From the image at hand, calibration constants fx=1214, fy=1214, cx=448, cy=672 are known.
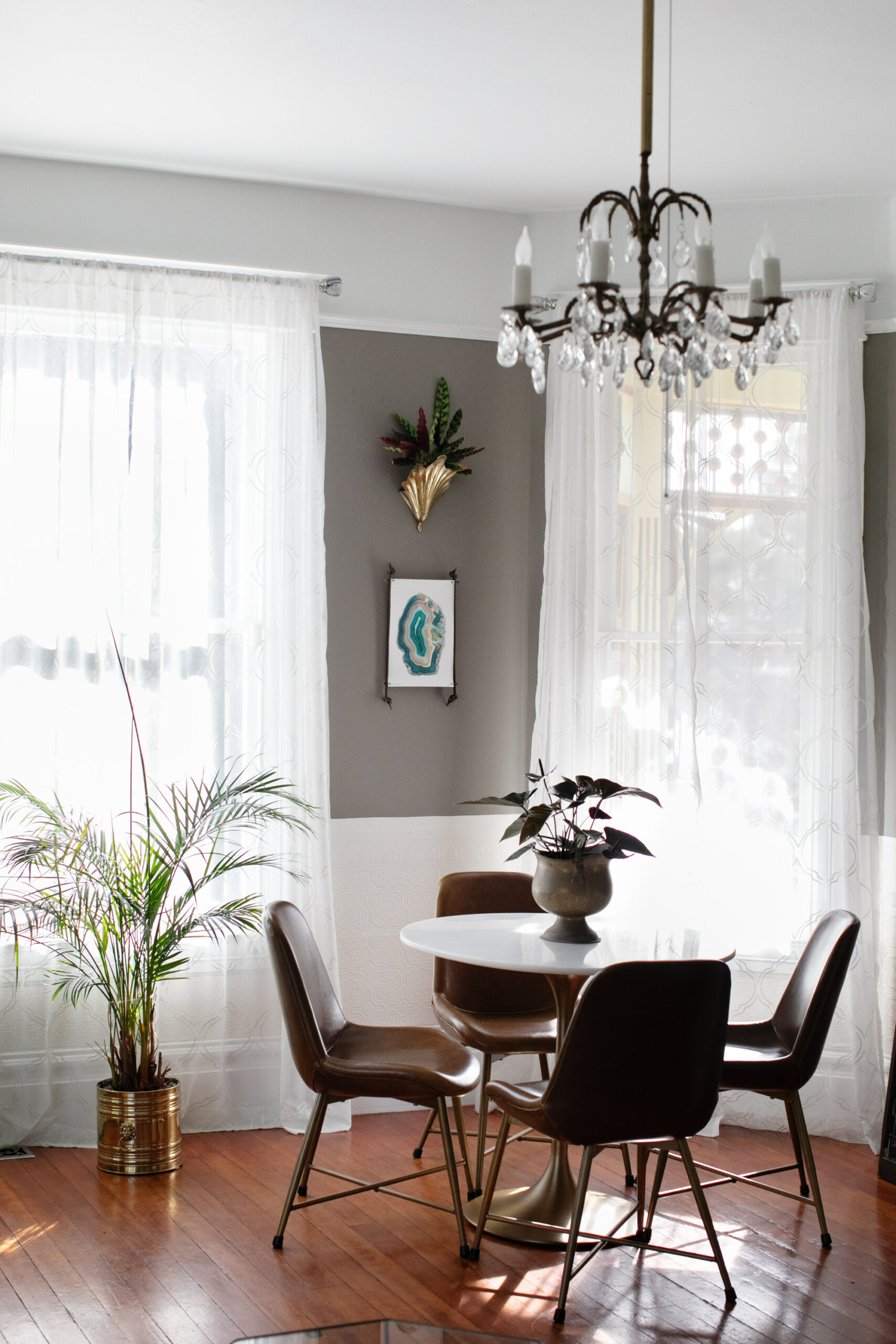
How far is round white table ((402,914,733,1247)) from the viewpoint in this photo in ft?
9.73

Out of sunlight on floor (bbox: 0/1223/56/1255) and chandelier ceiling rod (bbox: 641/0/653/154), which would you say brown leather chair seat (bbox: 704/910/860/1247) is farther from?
chandelier ceiling rod (bbox: 641/0/653/154)

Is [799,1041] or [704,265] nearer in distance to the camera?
[704,265]

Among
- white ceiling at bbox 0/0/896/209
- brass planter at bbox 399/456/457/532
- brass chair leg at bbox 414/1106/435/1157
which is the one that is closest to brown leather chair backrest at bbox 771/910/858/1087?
brass chair leg at bbox 414/1106/435/1157

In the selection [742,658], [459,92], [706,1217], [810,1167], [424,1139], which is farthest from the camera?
[742,658]

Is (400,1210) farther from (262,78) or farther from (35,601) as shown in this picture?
(262,78)

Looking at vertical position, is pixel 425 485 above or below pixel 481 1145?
above

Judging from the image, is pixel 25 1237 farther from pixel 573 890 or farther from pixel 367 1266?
pixel 573 890

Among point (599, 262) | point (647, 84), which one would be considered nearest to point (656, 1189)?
point (599, 262)

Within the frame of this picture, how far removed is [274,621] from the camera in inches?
162

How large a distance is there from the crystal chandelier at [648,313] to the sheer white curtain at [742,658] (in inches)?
67.1

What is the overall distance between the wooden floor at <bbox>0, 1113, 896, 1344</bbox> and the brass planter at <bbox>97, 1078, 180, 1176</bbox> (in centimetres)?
5

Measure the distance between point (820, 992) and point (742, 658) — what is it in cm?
139

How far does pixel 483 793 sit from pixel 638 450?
53.8 inches

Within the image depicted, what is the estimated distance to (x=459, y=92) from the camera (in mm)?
3529
